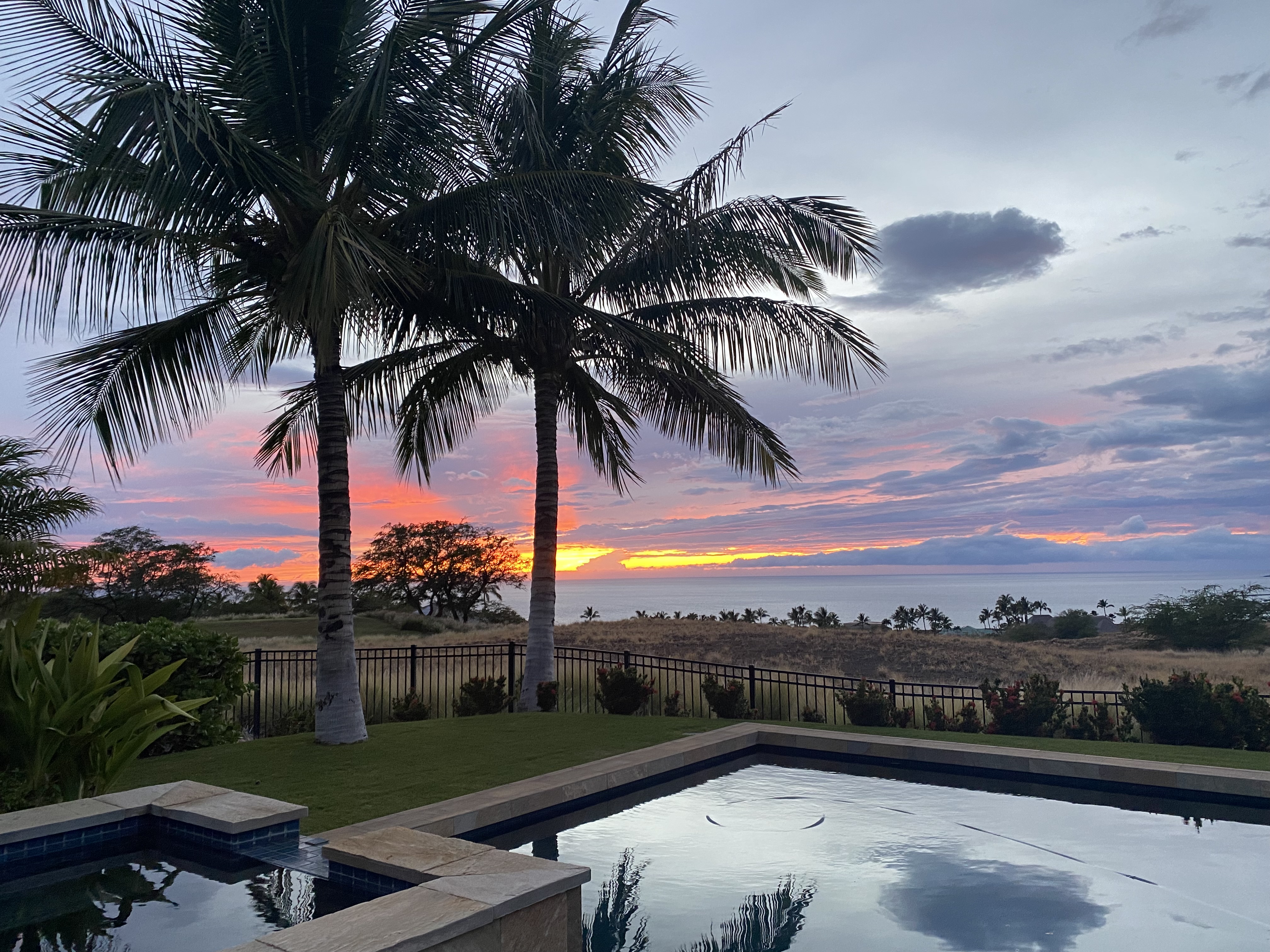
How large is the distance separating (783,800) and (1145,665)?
21.6 meters

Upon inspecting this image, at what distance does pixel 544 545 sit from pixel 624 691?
101 inches

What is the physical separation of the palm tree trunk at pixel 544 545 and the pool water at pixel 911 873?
15.6ft

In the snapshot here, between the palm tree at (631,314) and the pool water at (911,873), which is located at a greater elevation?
the palm tree at (631,314)

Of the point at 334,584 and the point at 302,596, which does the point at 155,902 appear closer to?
the point at 334,584

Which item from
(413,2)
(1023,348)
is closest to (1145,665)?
(1023,348)

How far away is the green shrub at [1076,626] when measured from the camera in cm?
3897

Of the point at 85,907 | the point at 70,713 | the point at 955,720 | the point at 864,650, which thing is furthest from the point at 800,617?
the point at 85,907

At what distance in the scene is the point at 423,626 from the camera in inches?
1421

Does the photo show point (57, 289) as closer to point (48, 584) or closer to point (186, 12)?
point (186, 12)

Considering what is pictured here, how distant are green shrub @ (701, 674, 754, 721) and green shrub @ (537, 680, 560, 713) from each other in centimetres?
224

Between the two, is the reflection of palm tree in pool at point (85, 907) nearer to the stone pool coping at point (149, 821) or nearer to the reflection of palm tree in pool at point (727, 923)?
the stone pool coping at point (149, 821)

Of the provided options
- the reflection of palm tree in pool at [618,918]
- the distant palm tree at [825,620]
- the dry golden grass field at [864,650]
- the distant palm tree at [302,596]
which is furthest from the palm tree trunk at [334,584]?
the distant palm tree at [302,596]

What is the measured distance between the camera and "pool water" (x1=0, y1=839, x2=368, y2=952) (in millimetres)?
4008

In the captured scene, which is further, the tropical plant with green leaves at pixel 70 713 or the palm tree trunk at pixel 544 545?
the palm tree trunk at pixel 544 545
